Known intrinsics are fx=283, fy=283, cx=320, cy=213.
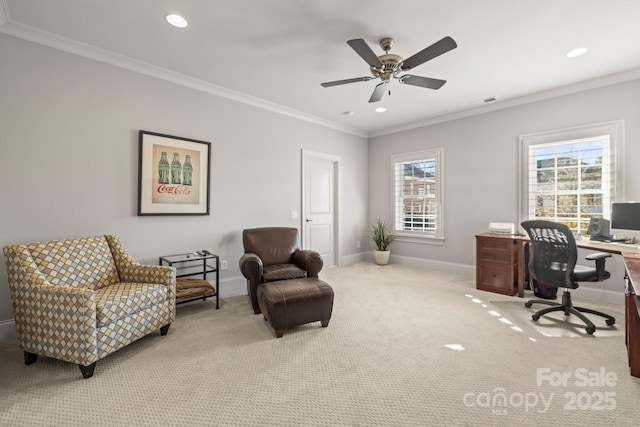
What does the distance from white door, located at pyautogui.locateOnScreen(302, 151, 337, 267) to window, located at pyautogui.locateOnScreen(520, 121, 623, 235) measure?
3131 millimetres

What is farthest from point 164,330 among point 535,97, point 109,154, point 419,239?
point 535,97

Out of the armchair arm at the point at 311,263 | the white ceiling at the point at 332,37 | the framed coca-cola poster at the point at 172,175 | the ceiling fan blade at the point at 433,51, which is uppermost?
the white ceiling at the point at 332,37

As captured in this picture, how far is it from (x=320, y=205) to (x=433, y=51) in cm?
342

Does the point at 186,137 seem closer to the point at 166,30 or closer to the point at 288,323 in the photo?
the point at 166,30

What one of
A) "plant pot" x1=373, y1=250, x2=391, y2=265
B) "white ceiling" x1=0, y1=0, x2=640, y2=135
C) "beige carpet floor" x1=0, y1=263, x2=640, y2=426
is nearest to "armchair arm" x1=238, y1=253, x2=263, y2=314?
"beige carpet floor" x1=0, y1=263, x2=640, y2=426

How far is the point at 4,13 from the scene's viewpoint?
2361 mm

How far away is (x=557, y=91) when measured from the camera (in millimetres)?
3896

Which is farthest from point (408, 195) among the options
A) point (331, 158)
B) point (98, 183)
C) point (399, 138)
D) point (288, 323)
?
point (98, 183)

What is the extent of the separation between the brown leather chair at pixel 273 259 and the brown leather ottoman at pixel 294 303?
0.27 meters

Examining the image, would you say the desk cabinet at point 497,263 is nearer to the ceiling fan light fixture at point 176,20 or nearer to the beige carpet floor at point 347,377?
the beige carpet floor at point 347,377

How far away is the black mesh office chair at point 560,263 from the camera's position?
2.76 meters

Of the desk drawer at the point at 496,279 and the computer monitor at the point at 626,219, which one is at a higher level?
the computer monitor at the point at 626,219

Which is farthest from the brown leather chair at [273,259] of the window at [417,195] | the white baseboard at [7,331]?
the window at [417,195]

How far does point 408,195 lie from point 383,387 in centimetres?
439
